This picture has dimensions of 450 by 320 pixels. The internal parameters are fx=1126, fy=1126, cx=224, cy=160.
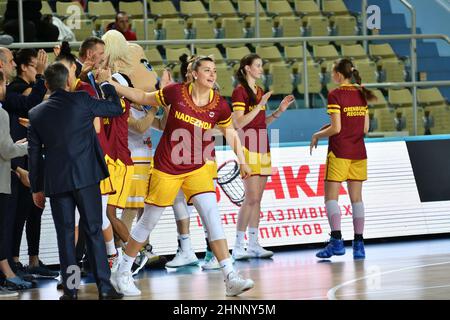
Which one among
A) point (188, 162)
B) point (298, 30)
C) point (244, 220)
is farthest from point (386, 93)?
point (188, 162)

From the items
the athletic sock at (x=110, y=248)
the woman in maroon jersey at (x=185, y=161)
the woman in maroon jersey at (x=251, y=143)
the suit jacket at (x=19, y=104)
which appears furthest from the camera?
the woman in maroon jersey at (x=251, y=143)

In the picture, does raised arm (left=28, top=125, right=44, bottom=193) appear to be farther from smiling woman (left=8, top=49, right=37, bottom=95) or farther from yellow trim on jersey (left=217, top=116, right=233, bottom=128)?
smiling woman (left=8, top=49, right=37, bottom=95)

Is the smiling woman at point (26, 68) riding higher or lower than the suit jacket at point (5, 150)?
higher

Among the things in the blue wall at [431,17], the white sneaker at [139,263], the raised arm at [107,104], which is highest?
the blue wall at [431,17]

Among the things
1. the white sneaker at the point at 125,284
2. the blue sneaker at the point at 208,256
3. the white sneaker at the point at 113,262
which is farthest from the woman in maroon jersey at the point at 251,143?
the white sneaker at the point at 125,284

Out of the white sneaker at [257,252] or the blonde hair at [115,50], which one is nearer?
the blonde hair at [115,50]

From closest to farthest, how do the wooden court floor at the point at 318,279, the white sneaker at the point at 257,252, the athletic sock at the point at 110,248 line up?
1. the wooden court floor at the point at 318,279
2. the athletic sock at the point at 110,248
3. the white sneaker at the point at 257,252

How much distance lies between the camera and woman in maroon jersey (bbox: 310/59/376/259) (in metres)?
11.6

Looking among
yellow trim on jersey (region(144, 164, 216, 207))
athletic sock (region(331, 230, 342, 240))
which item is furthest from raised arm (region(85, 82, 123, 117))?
athletic sock (region(331, 230, 342, 240))

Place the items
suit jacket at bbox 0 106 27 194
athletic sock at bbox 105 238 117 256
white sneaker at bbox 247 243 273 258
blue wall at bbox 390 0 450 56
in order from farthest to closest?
blue wall at bbox 390 0 450 56, white sneaker at bbox 247 243 273 258, athletic sock at bbox 105 238 117 256, suit jacket at bbox 0 106 27 194

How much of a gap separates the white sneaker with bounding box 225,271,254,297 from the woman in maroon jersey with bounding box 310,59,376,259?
2773mm

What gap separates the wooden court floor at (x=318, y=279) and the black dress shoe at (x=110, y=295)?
0.26 metres

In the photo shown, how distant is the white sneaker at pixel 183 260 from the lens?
1126 cm

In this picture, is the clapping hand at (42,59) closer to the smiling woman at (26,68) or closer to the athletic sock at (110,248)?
the smiling woman at (26,68)
